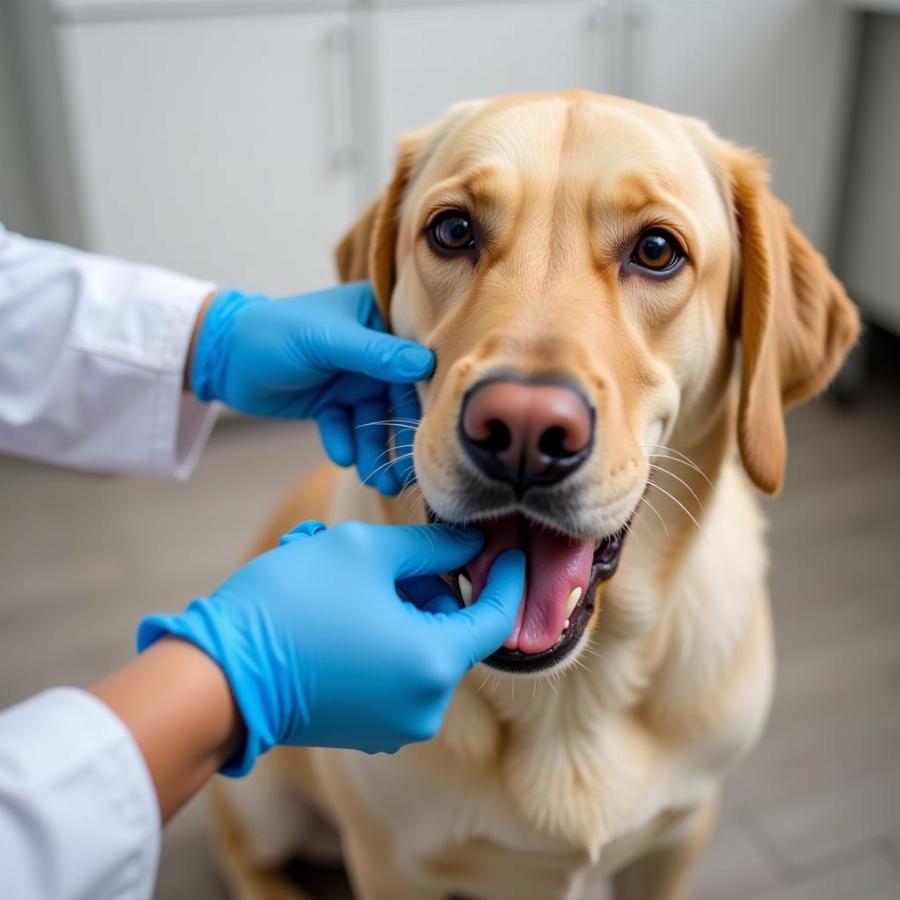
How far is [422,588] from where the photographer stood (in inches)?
40.5

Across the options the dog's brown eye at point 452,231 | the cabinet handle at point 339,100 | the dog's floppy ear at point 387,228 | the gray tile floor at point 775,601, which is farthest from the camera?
the cabinet handle at point 339,100

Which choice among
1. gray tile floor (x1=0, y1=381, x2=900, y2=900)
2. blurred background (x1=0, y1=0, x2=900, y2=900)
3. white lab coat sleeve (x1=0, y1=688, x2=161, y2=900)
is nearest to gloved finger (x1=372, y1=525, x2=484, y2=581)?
white lab coat sleeve (x1=0, y1=688, x2=161, y2=900)

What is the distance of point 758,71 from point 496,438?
2436mm

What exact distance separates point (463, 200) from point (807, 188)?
2303 millimetres

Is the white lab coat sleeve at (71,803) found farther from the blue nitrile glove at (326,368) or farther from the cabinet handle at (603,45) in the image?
the cabinet handle at (603,45)

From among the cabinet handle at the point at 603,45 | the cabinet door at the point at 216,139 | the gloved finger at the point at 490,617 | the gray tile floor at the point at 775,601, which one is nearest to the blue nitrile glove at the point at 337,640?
the gloved finger at the point at 490,617

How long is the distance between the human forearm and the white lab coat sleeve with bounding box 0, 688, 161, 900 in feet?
0.04

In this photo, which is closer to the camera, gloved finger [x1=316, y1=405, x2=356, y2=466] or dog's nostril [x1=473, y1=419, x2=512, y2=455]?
dog's nostril [x1=473, y1=419, x2=512, y2=455]

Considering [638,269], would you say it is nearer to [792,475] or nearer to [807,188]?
[792,475]

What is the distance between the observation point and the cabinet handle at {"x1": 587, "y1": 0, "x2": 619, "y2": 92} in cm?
274

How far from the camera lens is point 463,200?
1030 mm

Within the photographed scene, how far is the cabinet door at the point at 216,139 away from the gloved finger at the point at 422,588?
1.86 meters

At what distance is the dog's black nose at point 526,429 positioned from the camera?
2.69 feet

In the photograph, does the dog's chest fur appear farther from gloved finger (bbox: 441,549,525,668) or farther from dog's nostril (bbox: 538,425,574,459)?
dog's nostril (bbox: 538,425,574,459)
